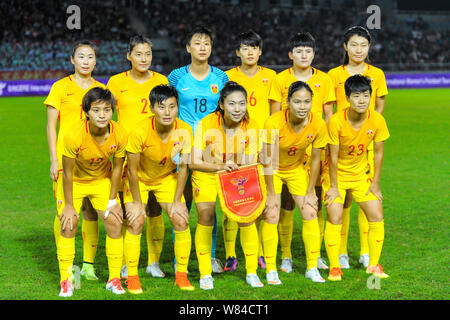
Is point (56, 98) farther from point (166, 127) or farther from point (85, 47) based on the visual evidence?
point (166, 127)

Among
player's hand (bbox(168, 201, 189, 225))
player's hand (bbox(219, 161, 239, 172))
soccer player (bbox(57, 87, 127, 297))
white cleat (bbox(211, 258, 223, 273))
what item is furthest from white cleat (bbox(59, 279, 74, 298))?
player's hand (bbox(219, 161, 239, 172))

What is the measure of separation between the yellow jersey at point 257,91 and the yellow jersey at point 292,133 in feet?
1.84

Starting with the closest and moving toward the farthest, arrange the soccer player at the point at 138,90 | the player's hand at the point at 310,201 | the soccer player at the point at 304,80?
the player's hand at the point at 310,201
the soccer player at the point at 138,90
the soccer player at the point at 304,80

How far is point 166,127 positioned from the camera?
489 cm

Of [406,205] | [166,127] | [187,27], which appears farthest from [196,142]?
[187,27]

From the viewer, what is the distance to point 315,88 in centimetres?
547

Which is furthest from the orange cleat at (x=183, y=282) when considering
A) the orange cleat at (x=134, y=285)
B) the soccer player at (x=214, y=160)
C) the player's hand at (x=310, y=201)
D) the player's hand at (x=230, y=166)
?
the player's hand at (x=310, y=201)

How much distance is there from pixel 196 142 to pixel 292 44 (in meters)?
1.38

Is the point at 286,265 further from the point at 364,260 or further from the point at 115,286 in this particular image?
the point at 115,286

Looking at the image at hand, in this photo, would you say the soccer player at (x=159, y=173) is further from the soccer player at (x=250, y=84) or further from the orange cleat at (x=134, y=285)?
the soccer player at (x=250, y=84)

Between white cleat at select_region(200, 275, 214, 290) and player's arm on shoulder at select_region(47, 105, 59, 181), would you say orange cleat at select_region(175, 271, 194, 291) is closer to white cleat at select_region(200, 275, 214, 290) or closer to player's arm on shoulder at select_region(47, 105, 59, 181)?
white cleat at select_region(200, 275, 214, 290)

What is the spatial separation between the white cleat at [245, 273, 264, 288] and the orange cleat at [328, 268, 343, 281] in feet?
2.10

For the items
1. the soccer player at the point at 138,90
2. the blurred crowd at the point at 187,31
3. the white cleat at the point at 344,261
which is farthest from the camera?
the blurred crowd at the point at 187,31

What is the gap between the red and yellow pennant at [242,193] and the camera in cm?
483
